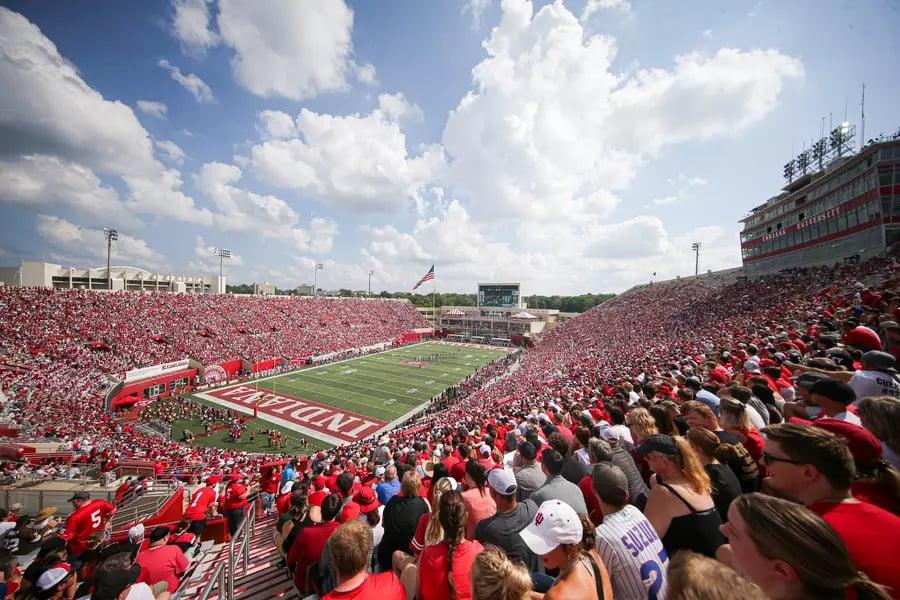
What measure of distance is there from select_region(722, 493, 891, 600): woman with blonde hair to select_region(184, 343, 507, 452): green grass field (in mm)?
22954

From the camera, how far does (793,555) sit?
1.38 meters

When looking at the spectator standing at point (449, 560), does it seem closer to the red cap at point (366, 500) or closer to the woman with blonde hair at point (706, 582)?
the woman with blonde hair at point (706, 582)

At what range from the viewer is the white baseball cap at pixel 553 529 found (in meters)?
2.22

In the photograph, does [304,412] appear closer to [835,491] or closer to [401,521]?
[401,521]

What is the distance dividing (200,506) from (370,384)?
2650 cm

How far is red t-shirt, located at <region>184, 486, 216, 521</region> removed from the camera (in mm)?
8047

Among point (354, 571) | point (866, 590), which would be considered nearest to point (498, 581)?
point (354, 571)

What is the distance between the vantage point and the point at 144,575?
4301 mm

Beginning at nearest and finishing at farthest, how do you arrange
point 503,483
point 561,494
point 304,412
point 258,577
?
point 503,483
point 561,494
point 258,577
point 304,412

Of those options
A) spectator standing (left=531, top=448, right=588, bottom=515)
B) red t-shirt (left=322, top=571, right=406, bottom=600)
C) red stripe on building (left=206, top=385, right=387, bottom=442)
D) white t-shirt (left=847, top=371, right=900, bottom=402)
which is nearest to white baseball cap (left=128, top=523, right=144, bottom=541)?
red t-shirt (left=322, top=571, right=406, bottom=600)

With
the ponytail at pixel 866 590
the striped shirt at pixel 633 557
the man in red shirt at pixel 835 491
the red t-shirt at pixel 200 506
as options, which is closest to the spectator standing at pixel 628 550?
the striped shirt at pixel 633 557

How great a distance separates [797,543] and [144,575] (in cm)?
659

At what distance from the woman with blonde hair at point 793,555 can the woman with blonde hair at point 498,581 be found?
109 cm

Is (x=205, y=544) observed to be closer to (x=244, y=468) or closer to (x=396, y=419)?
(x=244, y=468)
